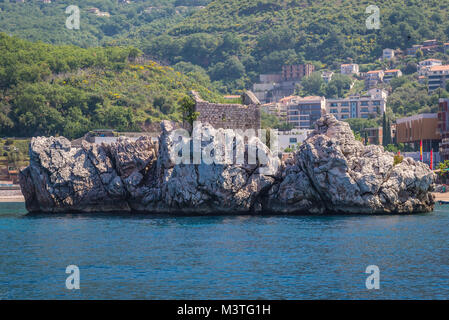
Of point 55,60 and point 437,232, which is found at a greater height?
point 55,60

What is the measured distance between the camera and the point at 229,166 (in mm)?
66750

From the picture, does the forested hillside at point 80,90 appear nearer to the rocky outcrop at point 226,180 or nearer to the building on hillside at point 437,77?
the rocky outcrop at point 226,180

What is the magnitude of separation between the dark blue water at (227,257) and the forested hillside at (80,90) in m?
64.4

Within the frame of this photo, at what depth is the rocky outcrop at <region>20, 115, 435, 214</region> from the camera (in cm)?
6619

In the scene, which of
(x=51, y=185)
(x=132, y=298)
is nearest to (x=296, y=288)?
(x=132, y=298)

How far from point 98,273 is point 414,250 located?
61.9 ft

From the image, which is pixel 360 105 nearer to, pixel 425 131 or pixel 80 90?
pixel 425 131

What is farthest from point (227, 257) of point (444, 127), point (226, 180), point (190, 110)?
point (444, 127)

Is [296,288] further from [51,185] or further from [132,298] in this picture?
[51,185]

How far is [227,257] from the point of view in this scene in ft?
149

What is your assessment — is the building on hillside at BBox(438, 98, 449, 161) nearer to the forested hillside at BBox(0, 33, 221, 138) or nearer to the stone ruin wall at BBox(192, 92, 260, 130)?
the forested hillside at BBox(0, 33, 221, 138)

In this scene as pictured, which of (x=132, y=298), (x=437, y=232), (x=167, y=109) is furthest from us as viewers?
(x=167, y=109)

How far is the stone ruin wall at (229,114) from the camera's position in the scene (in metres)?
71.8

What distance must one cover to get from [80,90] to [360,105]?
7477 centimetres
